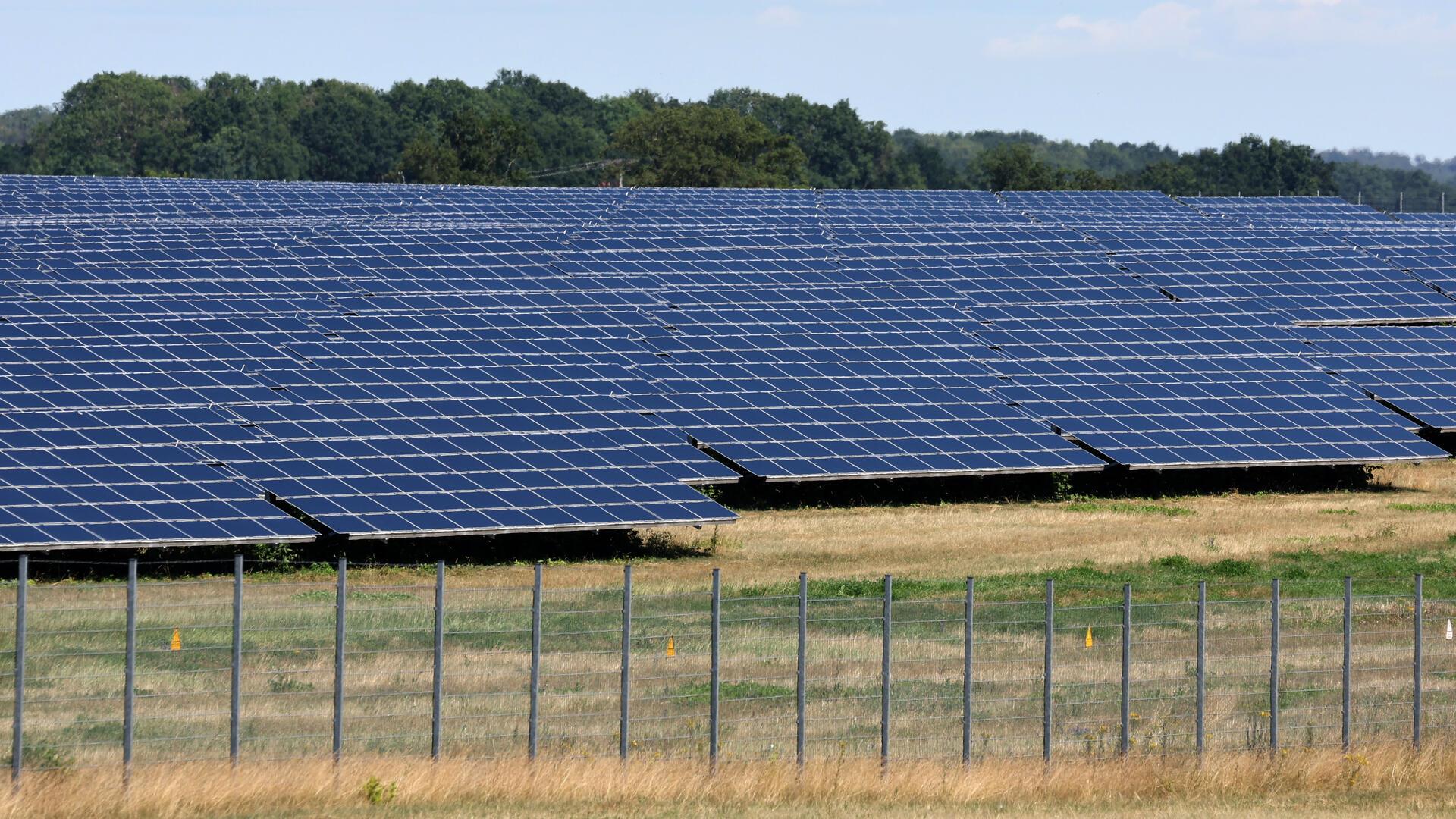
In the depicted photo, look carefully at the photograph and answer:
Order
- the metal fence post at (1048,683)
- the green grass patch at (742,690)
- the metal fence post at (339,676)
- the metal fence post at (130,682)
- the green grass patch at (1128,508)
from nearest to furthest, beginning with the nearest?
the metal fence post at (130,682) → the metal fence post at (339,676) → the metal fence post at (1048,683) → the green grass patch at (742,690) → the green grass patch at (1128,508)

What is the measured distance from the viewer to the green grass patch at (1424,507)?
45938 mm

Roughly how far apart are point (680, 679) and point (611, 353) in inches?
934

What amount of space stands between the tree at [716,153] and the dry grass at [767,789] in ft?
345

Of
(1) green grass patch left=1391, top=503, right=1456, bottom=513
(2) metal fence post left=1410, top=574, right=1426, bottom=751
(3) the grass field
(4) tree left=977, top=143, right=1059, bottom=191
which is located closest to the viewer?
(3) the grass field

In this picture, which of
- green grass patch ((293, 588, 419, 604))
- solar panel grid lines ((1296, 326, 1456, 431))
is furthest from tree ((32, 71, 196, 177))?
green grass patch ((293, 588, 419, 604))

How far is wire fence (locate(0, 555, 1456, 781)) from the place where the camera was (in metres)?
20.2

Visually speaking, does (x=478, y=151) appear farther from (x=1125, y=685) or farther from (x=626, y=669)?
(x=626, y=669)

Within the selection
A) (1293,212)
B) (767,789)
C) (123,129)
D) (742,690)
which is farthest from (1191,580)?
(123,129)

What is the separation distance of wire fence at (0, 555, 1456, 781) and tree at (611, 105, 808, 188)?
320 feet

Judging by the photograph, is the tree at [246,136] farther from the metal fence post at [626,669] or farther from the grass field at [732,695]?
the metal fence post at [626,669]

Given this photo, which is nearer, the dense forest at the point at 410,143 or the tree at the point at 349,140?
the dense forest at the point at 410,143

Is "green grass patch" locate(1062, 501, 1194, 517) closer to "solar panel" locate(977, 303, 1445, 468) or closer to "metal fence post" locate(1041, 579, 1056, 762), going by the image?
"solar panel" locate(977, 303, 1445, 468)

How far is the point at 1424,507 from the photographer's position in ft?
152

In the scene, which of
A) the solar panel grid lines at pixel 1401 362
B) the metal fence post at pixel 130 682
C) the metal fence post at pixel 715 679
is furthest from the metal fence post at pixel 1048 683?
the solar panel grid lines at pixel 1401 362
